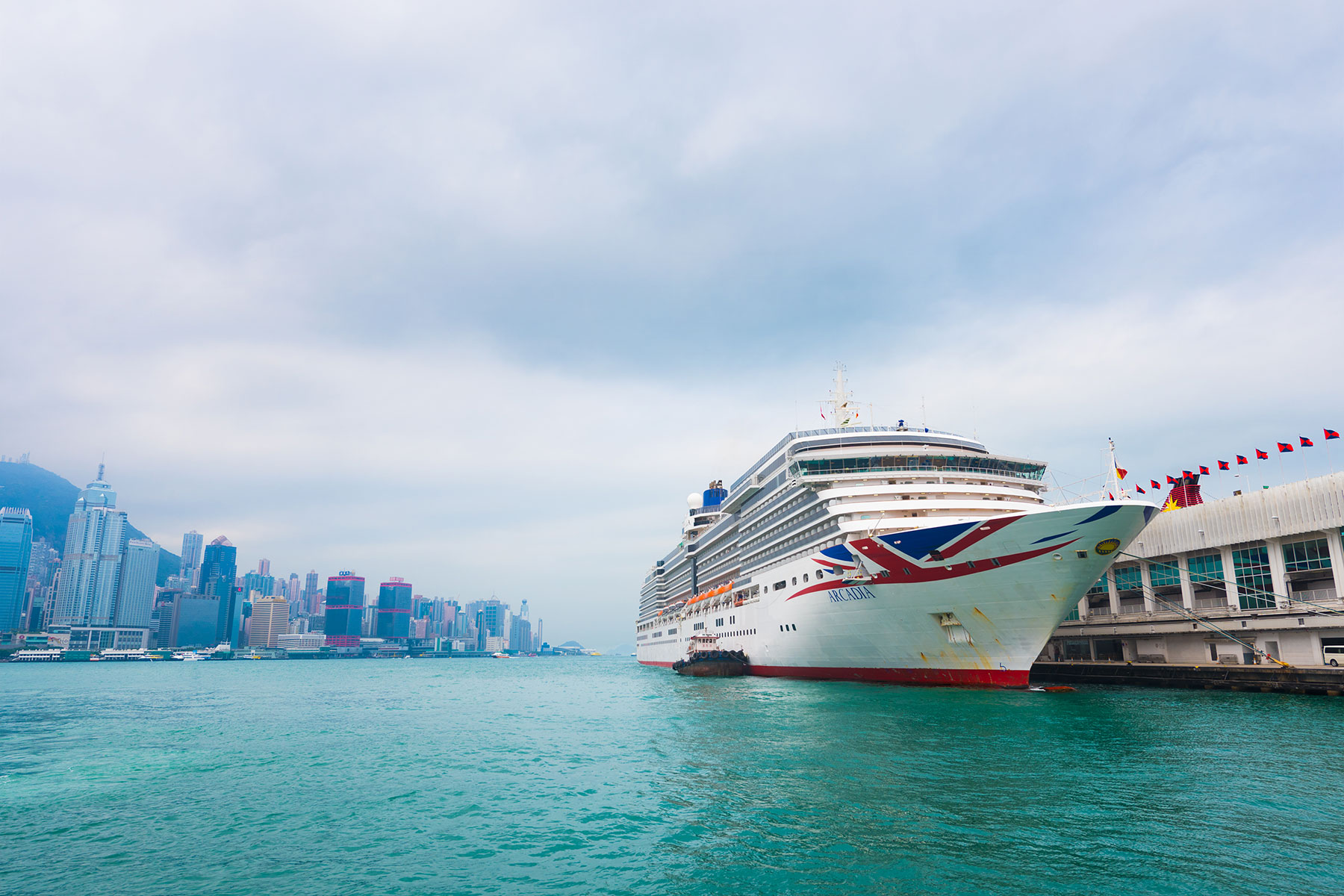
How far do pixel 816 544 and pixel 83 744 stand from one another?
33611 mm

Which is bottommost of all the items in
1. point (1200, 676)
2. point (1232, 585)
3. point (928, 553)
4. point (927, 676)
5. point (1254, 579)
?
point (1200, 676)

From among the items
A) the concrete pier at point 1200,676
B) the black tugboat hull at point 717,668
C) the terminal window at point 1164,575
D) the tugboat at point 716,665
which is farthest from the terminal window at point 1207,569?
the black tugboat hull at point 717,668

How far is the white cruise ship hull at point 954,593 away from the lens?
91.9ft

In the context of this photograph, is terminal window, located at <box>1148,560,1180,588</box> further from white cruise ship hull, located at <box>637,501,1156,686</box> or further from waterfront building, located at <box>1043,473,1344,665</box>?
white cruise ship hull, located at <box>637,501,1156,686</box>

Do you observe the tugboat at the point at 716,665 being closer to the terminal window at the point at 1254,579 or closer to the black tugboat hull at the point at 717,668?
the black tugboat hull at the point at 717,668

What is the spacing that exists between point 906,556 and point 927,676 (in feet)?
21.9

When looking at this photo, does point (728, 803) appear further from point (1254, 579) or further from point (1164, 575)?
point (1164, 575)

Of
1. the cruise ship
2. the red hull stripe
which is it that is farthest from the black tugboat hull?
the red hull stripe

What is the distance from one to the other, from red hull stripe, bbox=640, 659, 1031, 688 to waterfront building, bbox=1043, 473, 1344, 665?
1131 centimetres

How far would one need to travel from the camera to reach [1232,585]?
3666 centimetres

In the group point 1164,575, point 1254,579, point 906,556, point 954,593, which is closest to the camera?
point 954,593

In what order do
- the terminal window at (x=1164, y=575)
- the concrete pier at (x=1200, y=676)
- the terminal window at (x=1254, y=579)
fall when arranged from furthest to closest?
the terminal window at (x=1164, y=575) → the terminal window at (x=1254, y=579) → the concrete pier at (x=1200, y=676)

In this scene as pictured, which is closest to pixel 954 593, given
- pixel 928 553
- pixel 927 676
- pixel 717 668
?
pixel 928 553

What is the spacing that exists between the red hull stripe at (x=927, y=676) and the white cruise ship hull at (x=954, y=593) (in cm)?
4
